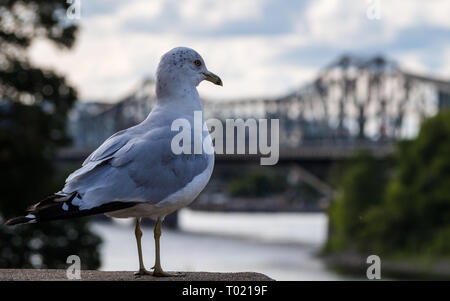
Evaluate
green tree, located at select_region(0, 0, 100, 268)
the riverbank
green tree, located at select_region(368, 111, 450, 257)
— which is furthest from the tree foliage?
green tree, located at select_region(0, 0, 100, 268)

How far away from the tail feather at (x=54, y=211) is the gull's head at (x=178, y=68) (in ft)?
3.18

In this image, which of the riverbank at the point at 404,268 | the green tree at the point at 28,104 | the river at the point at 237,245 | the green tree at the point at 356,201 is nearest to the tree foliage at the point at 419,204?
the riverbank at the point at 404,268

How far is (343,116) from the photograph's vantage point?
90.3 metres

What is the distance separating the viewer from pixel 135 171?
203 inches

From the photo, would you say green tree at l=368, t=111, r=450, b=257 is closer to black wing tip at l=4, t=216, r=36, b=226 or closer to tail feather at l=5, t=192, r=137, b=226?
tail feather at l=5, t=192, r=137, b=226

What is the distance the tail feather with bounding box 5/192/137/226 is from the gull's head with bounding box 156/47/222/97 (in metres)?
0.97

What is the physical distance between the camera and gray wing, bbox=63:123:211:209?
5.02 m

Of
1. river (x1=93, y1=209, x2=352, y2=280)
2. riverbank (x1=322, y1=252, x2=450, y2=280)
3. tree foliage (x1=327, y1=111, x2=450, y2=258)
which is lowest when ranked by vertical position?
riverbank (x1=322, y1=252, x2=450, y2=280)

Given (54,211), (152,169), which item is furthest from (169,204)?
(54,211)

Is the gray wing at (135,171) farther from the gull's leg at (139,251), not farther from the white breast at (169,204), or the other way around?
the gull's leg at (139,251)
